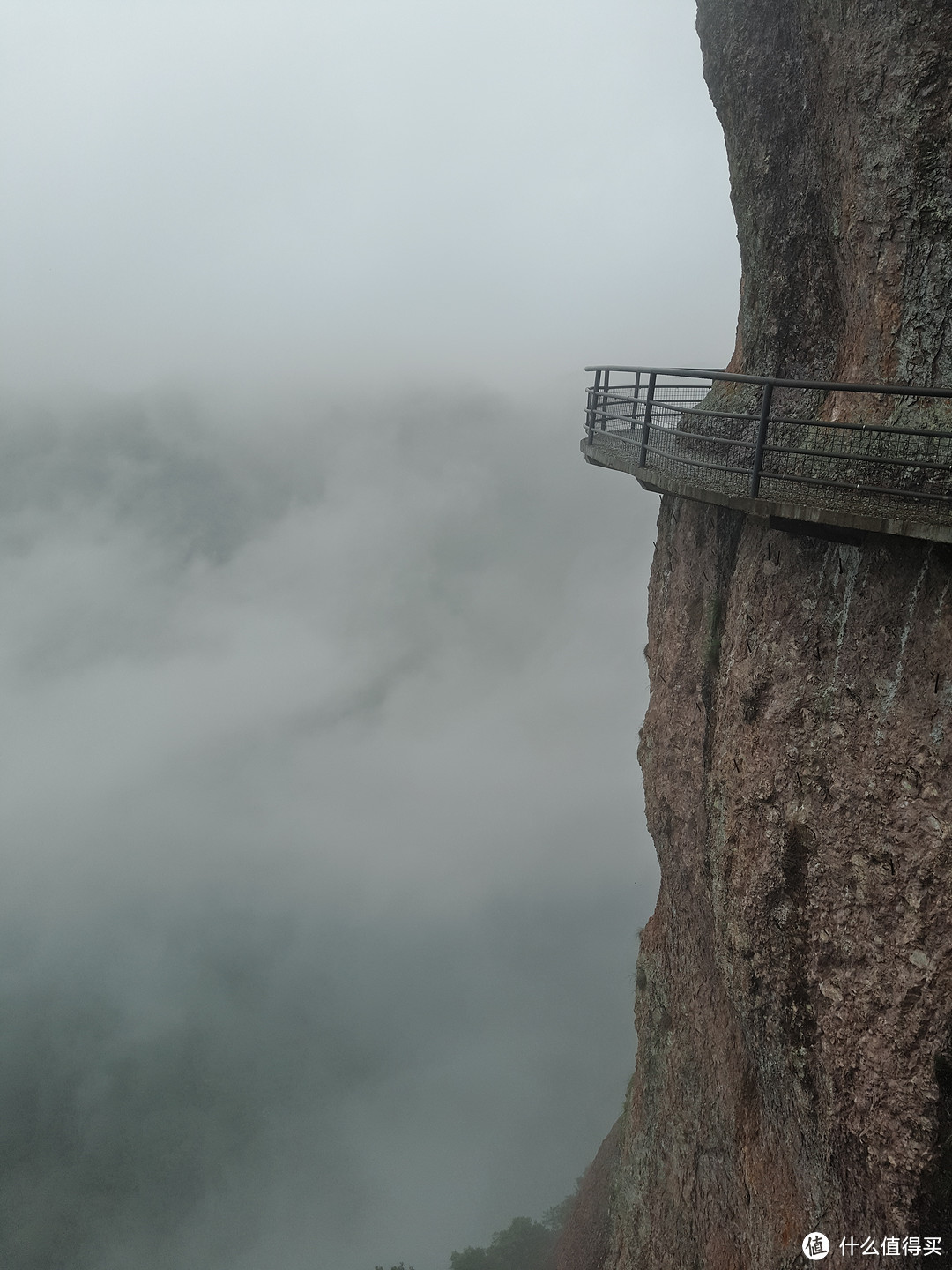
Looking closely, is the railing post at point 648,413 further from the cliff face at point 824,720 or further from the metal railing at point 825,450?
the cliff face at point 824,720

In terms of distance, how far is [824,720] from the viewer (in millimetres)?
7215

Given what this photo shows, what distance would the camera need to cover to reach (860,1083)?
6879 mm

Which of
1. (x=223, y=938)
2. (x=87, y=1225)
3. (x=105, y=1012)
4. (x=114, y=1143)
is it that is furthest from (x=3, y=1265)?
(x=223, y=938)

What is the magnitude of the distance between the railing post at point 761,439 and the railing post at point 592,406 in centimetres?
524

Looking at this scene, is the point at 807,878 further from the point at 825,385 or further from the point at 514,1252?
the point at 514,1252

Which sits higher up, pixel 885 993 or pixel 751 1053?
pixel 885 993

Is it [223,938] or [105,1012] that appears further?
[223,938]

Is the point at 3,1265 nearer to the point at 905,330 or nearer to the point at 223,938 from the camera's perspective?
the point at 223,938

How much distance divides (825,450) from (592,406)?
16.7 feet

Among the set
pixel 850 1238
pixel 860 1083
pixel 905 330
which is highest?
pixel 905 330

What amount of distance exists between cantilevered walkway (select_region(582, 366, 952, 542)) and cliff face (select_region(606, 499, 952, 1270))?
21.6 inches

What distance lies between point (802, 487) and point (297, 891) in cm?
15681

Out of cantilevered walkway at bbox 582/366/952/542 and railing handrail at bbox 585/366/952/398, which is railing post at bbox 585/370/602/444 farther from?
railing handrail at bbox 585/366/952/398

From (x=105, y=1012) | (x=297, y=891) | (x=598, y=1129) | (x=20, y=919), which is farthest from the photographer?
(x=297, y=891)
